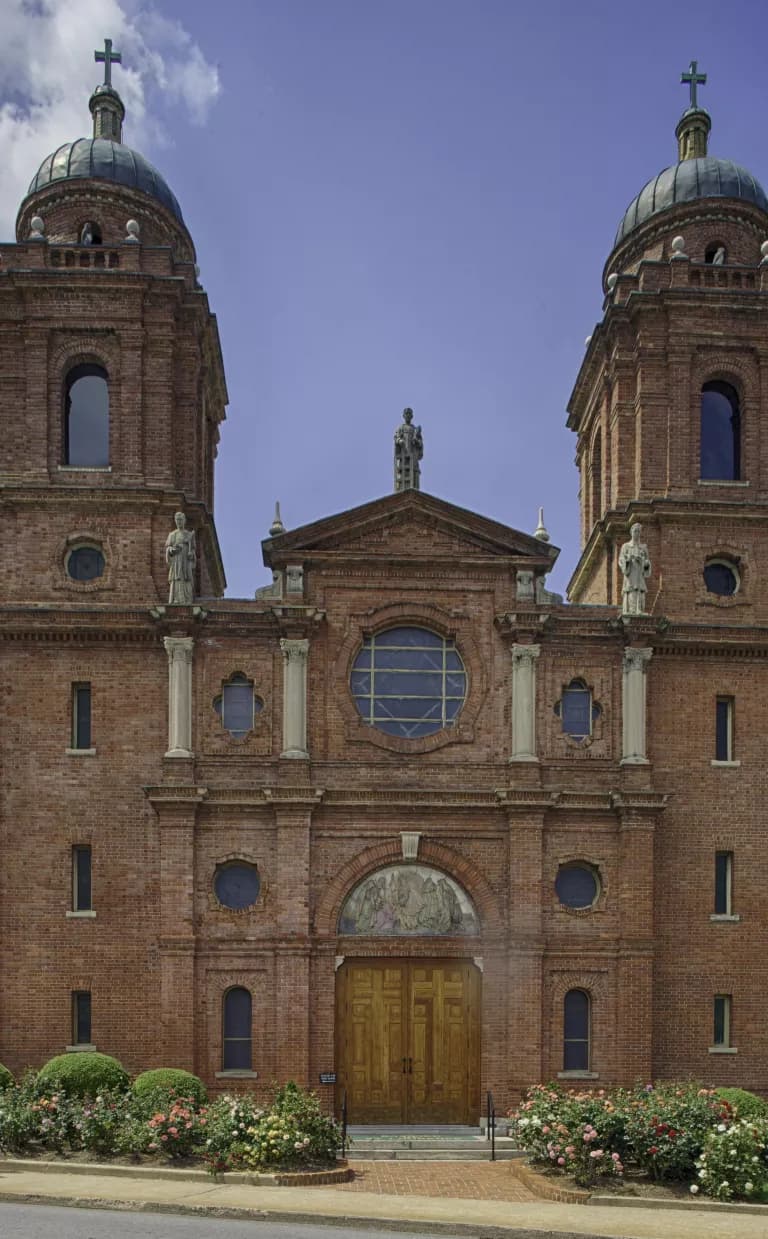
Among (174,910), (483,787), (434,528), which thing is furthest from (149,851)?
(434,528)

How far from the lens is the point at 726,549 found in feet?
99.5

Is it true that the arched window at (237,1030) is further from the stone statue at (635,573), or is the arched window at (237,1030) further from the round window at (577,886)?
the stone statue at (635,573)

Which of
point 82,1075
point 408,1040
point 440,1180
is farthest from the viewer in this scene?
point 408,1040

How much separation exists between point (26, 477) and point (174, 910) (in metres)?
9.88

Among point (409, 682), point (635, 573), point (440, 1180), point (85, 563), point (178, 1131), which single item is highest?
point (85, 563)

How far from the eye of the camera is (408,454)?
30.3 meters

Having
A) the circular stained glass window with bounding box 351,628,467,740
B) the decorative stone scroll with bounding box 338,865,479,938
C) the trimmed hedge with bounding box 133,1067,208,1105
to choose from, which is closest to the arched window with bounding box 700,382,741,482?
the circular stained glass window with bounding box 351,628,467,740

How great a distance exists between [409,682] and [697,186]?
567 inches

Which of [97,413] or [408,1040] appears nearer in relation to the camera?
[408,1040]

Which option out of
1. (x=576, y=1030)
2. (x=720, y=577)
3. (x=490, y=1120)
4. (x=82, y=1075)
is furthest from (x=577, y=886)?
(x=82, y=1075)

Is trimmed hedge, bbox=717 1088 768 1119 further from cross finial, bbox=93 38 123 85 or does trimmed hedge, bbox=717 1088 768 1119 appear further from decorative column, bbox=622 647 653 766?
cross finial, bbox=93 38 123 85

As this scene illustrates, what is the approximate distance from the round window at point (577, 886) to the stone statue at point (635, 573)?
217 inches

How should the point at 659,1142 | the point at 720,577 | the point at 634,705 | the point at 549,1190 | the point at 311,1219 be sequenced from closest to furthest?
1. the point at 311,1219
2. the point at 549,1190
3. the point at 659,1142
4. the point at 634,705
5. the point at 720,577

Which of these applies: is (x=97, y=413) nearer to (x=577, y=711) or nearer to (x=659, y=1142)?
(x=577, y=711)
